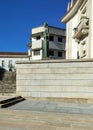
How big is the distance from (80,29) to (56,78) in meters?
6.47

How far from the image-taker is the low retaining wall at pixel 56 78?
12.4 metres

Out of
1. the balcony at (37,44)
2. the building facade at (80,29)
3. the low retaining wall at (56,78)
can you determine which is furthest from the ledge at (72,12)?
the balcony at (37,44)

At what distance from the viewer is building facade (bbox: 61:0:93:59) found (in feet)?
56.1

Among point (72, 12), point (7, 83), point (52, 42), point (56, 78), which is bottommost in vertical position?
point (7, 83)

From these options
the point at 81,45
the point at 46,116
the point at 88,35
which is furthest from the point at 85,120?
the point at 81,45

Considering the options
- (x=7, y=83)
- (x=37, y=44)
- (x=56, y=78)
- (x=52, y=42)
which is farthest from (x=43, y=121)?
(x=37, y=44)

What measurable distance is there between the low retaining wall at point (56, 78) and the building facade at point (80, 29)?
4.42 m

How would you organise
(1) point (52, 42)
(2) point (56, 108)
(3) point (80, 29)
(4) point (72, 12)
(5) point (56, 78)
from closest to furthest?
(2) point (56, 108)
(5) point (56, 78)
(3) point (80, 29)
(4) point (72, 12)
(1) point (52, 42)

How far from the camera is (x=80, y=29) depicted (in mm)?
17734

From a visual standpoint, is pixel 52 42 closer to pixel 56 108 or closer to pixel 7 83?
pixel 7 83

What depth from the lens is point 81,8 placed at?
19453 millimetres

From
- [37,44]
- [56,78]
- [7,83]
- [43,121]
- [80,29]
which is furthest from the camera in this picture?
[37,44]

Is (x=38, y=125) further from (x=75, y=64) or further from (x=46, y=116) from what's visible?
(x=75, y=64)

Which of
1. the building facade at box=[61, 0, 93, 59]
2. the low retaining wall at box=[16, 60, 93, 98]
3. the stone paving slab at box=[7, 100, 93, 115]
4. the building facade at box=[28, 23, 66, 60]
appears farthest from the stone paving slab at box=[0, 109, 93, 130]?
the building facade at box=[28, 23, 66, 60]
